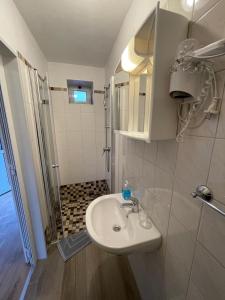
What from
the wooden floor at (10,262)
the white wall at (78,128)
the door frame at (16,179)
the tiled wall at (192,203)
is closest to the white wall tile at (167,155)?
the tiled wall at (192,203)

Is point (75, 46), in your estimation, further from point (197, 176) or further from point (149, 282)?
point (149, 282)

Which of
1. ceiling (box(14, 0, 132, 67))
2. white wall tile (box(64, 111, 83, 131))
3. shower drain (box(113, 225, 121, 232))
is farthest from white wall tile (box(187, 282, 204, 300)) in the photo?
white wall tile (box(64, 111, 83, 131))

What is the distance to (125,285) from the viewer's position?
1.27m

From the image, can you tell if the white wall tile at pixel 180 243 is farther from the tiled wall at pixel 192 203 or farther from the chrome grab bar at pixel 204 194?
the chrome grab bar at pixel 204 194

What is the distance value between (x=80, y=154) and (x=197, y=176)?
7.84 ft

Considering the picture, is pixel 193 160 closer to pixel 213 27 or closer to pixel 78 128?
pixel 213 27

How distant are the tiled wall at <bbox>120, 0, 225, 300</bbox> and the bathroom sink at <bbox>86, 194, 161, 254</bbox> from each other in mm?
101

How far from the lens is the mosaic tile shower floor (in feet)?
6.41

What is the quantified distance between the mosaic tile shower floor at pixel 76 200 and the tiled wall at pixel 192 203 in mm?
1339

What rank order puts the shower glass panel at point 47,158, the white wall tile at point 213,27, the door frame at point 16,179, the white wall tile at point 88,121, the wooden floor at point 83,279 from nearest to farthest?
1. the white wall tile at point 213,27
2. the door frame at point 16,179
3. the wooden floor at point 83,279
4. the shower glass panel at point 47,158
5. the white wall tile at point 88,121

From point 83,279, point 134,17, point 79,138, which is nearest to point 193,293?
point 83,279

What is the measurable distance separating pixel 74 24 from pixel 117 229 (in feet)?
6.61

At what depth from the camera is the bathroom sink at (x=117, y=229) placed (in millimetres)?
794

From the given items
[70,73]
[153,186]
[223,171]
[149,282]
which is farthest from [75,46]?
[149,282]
